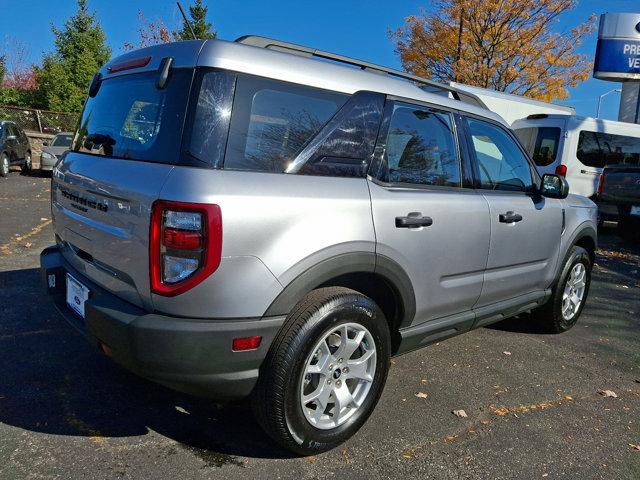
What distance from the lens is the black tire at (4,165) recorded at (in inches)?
587

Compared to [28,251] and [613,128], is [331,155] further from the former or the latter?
[613,128]

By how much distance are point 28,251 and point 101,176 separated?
15.2 feet

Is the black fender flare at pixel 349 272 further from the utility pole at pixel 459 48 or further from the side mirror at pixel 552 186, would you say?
the utility pole at pixel 459 48

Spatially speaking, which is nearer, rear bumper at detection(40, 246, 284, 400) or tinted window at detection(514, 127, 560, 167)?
rear bumper at detection(40, 246, 284, 400)

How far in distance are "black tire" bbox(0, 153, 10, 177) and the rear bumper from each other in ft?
49.3

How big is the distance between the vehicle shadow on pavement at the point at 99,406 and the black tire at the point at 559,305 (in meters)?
2.84

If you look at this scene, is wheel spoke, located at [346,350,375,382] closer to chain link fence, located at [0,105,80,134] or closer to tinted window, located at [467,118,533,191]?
tinted window, located at [467,118,533,191]

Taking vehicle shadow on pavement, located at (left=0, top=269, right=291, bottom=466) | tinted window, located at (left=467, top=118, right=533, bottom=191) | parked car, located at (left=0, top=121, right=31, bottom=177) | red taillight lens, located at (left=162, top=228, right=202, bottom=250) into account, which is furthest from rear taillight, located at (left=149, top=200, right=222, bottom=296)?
parked car, located at (left=0, top=121, right=31, bottom=177)

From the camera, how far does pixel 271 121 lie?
2.41 meters

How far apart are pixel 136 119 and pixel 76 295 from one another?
3.24 feet

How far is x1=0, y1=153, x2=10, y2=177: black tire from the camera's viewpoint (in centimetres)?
1491

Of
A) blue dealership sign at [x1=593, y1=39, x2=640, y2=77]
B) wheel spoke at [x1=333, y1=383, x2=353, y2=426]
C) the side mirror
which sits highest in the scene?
blue dealership sign at [x1=593, y1=39, x2=640, y2=77]

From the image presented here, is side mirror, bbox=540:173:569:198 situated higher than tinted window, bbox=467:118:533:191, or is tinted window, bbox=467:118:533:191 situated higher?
tinted window, bbox=467:118:533:191

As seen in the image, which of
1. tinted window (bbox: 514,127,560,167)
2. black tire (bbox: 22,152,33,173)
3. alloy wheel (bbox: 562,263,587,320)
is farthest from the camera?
black tire (bbox: 22,152,33,173)
